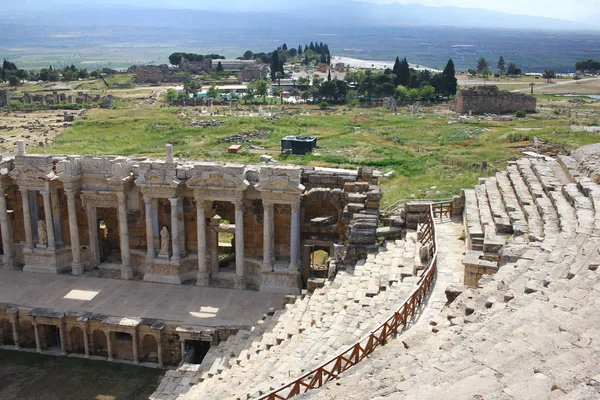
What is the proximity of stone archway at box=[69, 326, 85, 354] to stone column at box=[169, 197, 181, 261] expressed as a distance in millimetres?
4384

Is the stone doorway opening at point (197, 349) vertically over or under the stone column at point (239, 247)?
under

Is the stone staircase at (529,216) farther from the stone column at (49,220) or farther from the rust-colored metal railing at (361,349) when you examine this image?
the stone column at (49,220)

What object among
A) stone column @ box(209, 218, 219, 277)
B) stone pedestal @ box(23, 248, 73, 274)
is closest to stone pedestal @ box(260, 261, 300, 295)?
stone column @ box(209, 218, 219, 277)

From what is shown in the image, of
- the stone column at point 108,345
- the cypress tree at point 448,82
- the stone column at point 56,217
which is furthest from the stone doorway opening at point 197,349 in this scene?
the cypress tree at point 448,82

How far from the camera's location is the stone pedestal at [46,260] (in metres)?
25.9

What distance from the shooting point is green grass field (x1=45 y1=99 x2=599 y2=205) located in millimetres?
44594

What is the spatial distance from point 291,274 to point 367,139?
37296 mm

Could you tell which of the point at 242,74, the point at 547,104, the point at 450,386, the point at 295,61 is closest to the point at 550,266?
the point at 450,386

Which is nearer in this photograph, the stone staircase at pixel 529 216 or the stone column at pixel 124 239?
the stone staircase at pixel 529 216

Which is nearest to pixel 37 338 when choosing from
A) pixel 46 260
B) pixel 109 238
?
pixel 46 260

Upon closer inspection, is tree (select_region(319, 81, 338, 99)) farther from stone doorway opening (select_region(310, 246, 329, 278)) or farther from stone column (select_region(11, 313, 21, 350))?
stone column (select_region(11, 313, 21, 350))

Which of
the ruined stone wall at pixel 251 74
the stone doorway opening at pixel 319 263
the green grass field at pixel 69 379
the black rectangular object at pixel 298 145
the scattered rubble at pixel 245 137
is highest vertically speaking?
the ruined stone wall at pixel 251 74

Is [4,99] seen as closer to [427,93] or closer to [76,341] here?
[427,93]

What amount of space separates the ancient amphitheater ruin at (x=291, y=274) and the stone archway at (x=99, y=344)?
0.05 meters
